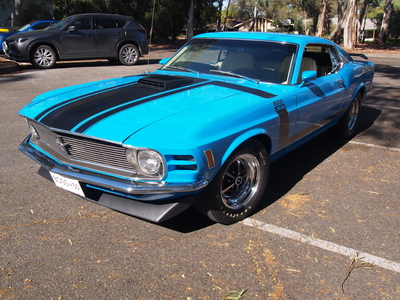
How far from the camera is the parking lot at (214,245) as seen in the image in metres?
2.51

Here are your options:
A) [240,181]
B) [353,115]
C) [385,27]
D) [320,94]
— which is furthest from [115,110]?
[385,27]

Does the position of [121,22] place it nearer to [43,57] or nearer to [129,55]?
[129,55]

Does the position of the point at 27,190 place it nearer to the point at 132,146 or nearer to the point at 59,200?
the point at 59,200

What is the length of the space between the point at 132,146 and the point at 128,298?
994 mm

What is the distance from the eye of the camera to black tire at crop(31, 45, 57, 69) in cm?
1139

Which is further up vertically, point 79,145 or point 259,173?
point 79,145

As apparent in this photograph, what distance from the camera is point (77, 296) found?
240 cm

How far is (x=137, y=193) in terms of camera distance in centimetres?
265

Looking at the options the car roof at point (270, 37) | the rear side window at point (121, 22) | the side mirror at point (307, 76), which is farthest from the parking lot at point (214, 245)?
the rear side window at point (121, 22)

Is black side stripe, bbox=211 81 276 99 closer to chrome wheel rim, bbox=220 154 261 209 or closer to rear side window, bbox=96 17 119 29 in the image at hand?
chrome wheel rim, bbox=220 154 261 209

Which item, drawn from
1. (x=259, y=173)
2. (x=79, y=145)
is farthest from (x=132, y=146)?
(x=259, y=173)

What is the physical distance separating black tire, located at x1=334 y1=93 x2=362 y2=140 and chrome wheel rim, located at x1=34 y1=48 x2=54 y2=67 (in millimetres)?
9360

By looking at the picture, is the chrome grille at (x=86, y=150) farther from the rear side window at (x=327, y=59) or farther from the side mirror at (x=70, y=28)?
the side mirror at (x=70, y=28)

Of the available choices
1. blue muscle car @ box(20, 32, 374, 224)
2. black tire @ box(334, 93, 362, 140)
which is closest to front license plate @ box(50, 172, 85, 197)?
blue muscle car @ box(20, 32, 374, 224)
